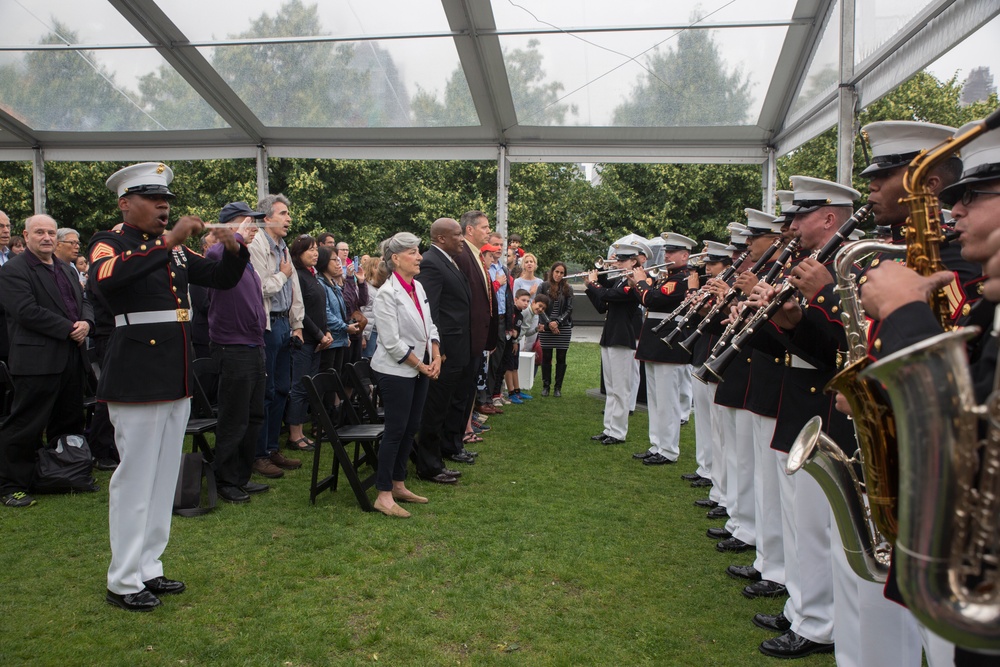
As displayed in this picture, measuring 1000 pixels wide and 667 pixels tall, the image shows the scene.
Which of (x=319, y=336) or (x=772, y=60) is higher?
(x=772, y=60)

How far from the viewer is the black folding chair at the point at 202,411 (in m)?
6.21

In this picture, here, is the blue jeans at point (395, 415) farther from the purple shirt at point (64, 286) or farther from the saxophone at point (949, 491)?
the saxophone at point (949, 491)

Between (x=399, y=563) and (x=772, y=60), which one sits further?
(x=772, y=60)

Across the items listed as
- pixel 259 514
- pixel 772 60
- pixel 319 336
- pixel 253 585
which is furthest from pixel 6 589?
pixel 772 60

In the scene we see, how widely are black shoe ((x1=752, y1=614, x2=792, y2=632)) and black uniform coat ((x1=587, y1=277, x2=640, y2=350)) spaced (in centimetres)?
481

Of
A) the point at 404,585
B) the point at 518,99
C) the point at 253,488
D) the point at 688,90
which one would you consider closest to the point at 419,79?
the point at 518,99

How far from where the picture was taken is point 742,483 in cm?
530

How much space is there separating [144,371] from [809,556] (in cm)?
373

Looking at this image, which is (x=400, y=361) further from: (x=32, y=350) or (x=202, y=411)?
(x=32, y=350)

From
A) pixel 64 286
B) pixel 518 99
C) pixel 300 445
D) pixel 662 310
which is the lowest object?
pixel 300 445

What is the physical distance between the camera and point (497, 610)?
4.23m

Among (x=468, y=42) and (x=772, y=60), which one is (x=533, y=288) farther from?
(x=772, y=60)

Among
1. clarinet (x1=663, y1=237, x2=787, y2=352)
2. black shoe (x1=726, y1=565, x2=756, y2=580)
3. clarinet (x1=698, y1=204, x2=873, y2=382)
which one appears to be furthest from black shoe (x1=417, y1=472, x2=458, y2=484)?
clarinet (x1=698, y1=204, x2=873, y2=382)

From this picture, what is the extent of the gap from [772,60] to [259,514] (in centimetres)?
898
